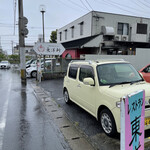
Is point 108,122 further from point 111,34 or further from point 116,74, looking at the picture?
point 111,34

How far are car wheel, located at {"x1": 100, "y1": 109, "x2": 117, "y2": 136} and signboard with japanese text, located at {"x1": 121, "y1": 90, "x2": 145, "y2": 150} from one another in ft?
4.21

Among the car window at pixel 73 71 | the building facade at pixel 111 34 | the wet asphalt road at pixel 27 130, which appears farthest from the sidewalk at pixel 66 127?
the building facade at pixel 111 34

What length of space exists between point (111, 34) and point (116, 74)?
43.7 feet

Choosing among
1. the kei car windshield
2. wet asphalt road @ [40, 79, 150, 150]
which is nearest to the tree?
wet asphalt road @ [40, 79, 150, 150]

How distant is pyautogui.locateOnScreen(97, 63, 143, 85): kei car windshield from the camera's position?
12.5 feet

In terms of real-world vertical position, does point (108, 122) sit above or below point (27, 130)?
above

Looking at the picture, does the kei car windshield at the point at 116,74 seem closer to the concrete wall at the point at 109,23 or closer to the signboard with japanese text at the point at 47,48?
the signboard with japanese text at the point at 47,48

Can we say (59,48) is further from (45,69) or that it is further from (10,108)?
(10,108)

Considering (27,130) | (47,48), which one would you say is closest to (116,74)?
(27,130)

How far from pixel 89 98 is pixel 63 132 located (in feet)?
3.68

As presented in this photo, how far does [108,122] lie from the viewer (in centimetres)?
330

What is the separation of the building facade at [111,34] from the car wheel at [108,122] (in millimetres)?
12856

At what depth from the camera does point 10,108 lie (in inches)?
214

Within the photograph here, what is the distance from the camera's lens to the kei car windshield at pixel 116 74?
12.5ft
